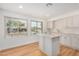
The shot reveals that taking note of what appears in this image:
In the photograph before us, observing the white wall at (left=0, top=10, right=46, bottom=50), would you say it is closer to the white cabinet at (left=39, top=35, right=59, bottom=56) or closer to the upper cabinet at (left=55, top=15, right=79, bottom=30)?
the white cabinet at (left=39, top=35, right=59, bottom=56)

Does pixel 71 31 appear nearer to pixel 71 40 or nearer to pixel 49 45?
pixel 71 40

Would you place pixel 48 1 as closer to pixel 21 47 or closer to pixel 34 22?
pixel 34 22

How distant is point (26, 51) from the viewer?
1283mm

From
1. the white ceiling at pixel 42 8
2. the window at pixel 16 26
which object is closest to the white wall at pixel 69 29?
the white ceiling at pixel 42 8

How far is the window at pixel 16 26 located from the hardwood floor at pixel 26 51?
259mm

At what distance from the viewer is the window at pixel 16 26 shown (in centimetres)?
122

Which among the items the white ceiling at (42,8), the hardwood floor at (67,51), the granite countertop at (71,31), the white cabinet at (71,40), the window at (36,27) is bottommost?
the hardwood floor at (67,51)

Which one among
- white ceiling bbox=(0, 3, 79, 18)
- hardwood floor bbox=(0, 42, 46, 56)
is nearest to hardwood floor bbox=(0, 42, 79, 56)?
hardwood floor bbox=(0, 42, 46, 56)

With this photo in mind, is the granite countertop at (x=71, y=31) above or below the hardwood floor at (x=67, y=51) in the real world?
above

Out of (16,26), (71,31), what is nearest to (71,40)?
(71,31)

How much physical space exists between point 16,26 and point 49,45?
2.14ft

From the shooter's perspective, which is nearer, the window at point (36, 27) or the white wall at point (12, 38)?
the white wall at point (12, 38)

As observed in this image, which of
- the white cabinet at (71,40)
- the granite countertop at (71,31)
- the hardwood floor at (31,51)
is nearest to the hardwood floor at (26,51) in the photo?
the hardwood floor at (31,51)

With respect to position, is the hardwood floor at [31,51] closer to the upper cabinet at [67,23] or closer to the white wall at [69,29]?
the white wall at [69,29]
